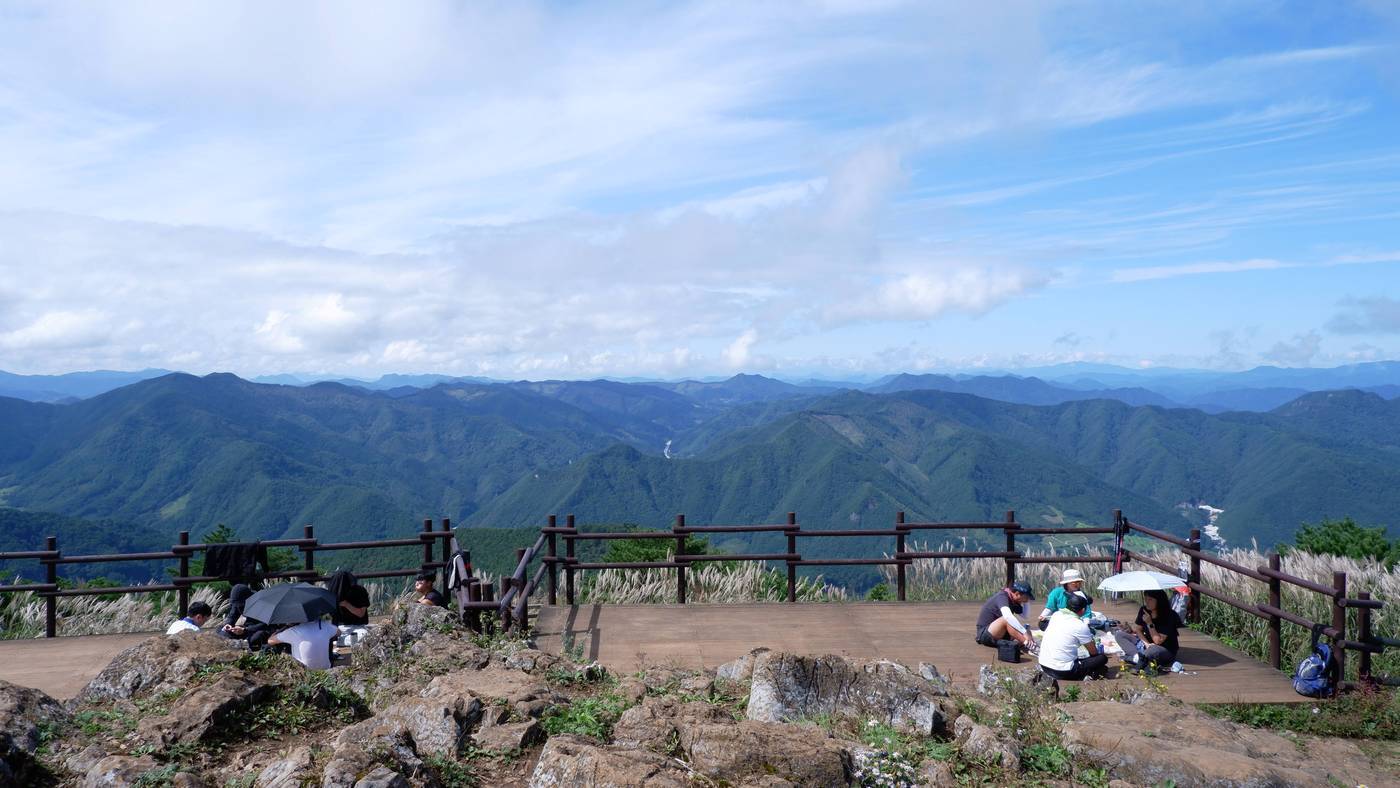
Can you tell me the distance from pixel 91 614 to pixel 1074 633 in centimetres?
1370

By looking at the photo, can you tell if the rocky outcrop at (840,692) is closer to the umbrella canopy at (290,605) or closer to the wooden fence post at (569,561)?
the umbrella canopy at (290,605)

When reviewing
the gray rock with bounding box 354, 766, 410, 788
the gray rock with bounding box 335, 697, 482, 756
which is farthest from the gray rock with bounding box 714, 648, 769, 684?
the gray rock with bounding box 354, 766, 410, 788

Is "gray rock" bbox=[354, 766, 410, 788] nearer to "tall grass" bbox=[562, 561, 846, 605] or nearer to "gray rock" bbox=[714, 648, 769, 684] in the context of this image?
"gray rock" bbox=[714, 648, 769, 684]

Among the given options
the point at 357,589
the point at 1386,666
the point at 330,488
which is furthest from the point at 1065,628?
the point at 330,488

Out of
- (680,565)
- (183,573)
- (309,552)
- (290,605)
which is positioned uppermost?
(309,552)

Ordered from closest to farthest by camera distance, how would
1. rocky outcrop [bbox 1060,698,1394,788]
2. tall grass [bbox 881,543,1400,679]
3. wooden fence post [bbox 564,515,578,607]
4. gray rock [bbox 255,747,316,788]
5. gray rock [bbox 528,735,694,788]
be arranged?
gray rock [bbox 528,735,694,788]
gray rock [bbox 255,747,316,788]
rocky outcrop [bbox 1060,698,1394,788]
tall grass [bbox 881,543,1400,679]
wooden fence post [bbox 564,515,578,607]

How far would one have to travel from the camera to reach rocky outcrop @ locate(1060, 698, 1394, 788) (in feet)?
20.2

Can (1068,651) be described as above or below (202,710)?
below

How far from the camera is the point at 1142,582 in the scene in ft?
35.5

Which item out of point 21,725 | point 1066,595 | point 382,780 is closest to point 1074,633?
point 1066,595

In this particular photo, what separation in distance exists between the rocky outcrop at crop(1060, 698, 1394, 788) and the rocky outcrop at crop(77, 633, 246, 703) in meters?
6.73

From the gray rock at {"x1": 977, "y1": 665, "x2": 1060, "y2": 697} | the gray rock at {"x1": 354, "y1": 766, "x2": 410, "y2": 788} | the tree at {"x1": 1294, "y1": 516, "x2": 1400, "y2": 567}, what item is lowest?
the tree at {"x1": 1294, "y1": 516, "x2": 1400, "y2": 567}

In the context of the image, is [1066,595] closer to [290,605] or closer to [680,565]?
[680,565]

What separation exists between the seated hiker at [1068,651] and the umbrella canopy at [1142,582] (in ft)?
4.41
